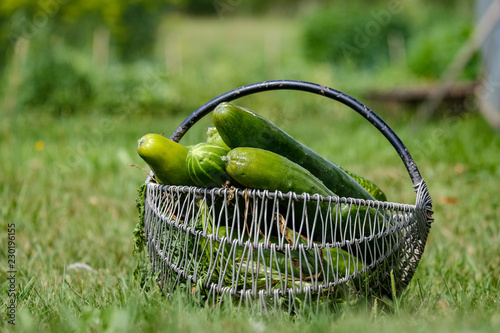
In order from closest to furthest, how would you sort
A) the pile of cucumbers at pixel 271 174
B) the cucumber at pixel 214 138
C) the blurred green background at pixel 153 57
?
the pile of cucumbers at pixel 271 174
the cucumber at pixel 214 138
the blurred green background at pixel 153 57

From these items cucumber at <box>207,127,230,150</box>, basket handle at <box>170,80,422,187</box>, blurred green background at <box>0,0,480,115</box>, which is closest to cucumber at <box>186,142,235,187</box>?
cucumber at <box>207,127,230,150</box>

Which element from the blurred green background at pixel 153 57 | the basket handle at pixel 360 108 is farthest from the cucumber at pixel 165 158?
the blurred green background at pixel 153 57

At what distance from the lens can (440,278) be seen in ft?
7.42

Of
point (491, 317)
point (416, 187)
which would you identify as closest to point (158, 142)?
point (416, 187)

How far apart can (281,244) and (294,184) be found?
0.20 metres

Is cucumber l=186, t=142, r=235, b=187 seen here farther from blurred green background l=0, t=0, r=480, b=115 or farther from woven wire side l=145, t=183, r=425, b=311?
blurred green background l=0, t=0, r=480, b=115

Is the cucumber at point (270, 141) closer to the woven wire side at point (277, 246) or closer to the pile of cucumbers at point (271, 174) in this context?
the pile of cucumbers at point (271, 174)

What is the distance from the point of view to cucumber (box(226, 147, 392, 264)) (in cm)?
160

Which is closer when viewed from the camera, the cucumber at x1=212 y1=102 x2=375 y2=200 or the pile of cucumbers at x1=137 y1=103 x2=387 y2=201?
the pile of cucumbers at x1=137 y1=103 x2=387 y2=201

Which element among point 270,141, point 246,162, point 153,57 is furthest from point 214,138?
point 153,57

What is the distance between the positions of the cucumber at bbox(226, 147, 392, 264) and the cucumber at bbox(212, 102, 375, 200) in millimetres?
115

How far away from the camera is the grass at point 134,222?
1.51 m

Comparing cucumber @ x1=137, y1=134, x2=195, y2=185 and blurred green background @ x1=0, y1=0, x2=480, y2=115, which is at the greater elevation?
blurred green background @ x1=0, y1=0, x2=480, y2=115

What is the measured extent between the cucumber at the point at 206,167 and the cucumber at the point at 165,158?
0.19 ft
